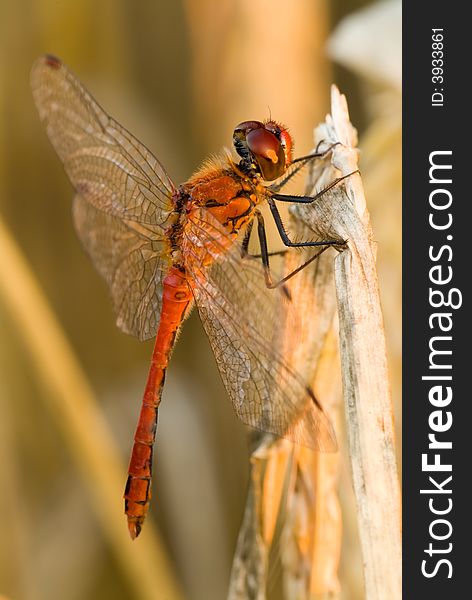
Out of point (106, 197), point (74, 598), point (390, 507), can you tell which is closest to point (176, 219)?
point (106, 197)

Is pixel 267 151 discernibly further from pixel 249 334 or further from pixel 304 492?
pixel 304 492

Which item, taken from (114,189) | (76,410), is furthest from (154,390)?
(114,189)

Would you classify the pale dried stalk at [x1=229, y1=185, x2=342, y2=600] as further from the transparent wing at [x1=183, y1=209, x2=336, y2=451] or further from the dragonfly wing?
the dragonfly wing

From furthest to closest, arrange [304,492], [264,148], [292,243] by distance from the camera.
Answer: [264,148] → [292,243] → [304,492]

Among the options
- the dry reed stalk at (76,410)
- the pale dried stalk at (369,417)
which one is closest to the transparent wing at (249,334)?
the pale dried stalk at (369,417)

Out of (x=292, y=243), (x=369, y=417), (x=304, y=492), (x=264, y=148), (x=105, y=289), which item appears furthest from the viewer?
(x=105, y=289)

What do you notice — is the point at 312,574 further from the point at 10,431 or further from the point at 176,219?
the point at 10,431

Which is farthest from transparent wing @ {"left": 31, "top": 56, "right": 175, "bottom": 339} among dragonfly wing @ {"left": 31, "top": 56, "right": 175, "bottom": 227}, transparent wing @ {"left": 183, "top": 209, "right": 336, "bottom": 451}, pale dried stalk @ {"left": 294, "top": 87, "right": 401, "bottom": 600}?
pale dried stalk @ {"left": 294, "top": 87, "right": 401, "bottom": 600}

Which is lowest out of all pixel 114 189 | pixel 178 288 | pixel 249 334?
pixel 249 334
